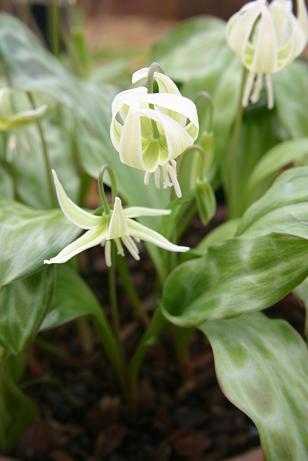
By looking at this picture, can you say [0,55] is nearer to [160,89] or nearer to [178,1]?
[160,89]

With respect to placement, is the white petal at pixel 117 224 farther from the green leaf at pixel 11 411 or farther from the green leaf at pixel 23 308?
the green leaf at pixel 11 411

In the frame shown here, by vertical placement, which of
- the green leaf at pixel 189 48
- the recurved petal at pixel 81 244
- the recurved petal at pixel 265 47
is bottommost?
the green leaf at pixel 189 48

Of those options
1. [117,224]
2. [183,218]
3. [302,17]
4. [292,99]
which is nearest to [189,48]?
[292,99]

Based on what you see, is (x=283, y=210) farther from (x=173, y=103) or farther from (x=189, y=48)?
(x=189, y=48)

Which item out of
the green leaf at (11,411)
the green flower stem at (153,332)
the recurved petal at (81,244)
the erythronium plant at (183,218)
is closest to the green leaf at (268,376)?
the erythronium plant at (183,218)

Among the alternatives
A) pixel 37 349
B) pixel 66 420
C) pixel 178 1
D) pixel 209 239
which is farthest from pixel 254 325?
pixel 178 1

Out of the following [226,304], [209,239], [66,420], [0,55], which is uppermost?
[0,55]

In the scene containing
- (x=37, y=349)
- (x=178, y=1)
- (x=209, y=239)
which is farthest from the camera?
(x=178, y=1)
